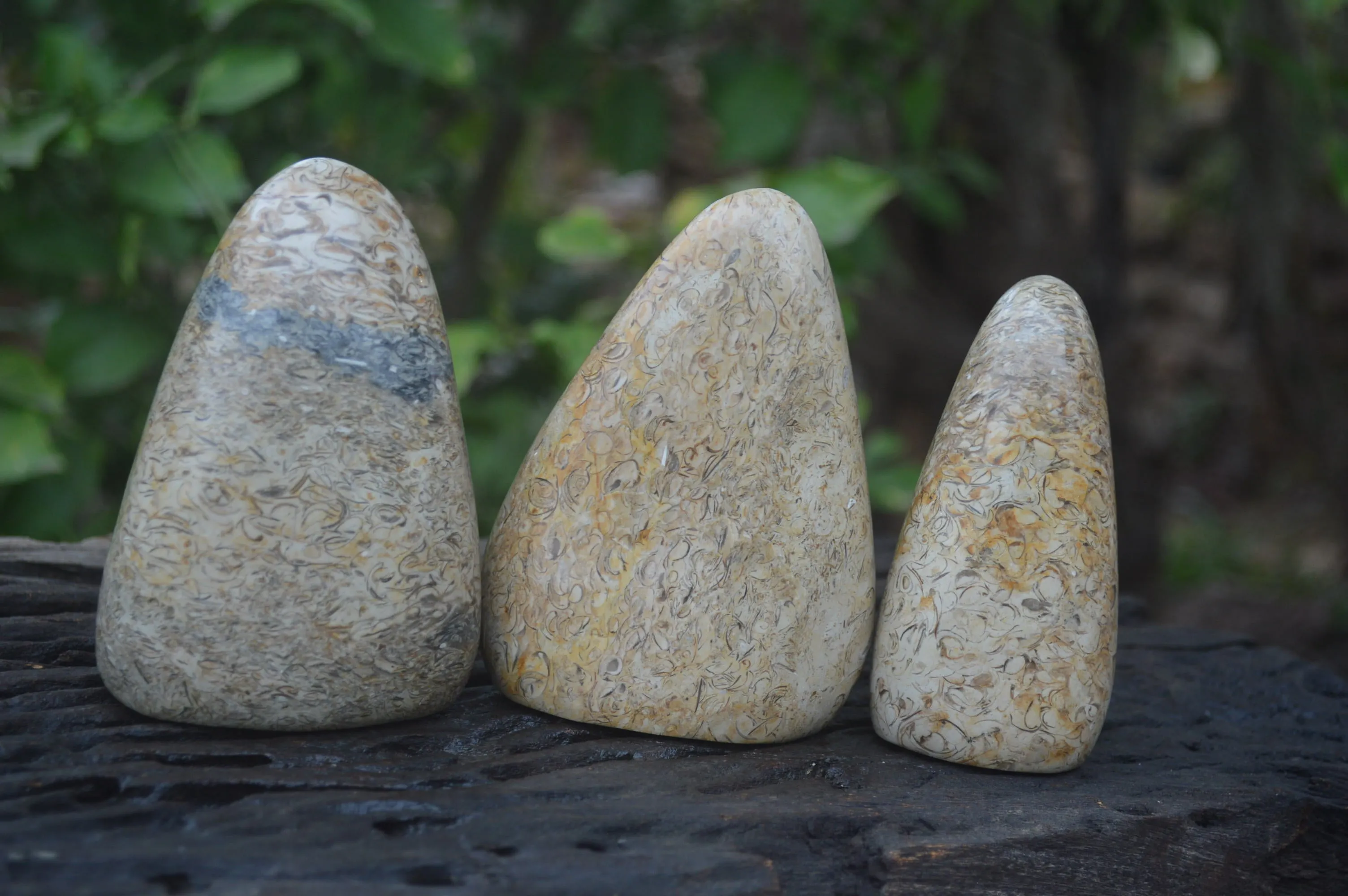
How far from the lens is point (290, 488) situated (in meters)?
1.21

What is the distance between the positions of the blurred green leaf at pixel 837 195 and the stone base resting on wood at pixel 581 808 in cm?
83

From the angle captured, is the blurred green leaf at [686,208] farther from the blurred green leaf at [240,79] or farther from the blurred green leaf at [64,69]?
A: the blurred green leaf at [64,69]

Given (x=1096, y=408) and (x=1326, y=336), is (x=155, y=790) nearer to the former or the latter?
(x=1096, y=408)

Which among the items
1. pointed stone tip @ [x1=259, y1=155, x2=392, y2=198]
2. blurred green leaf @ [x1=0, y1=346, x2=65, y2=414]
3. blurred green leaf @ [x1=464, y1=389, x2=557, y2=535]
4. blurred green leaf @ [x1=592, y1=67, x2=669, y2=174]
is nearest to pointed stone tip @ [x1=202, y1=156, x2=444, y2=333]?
pointed stone tip @ [x1=259, y1=155, x2=392, y2=198]

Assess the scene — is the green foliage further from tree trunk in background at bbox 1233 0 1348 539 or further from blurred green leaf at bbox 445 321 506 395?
tree trunk in background at bbox 1233 0 1348 539

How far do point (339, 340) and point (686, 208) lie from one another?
105cm

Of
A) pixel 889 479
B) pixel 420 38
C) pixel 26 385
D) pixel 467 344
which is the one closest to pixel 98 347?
pixel 26 385

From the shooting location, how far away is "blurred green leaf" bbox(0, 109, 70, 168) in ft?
5.31

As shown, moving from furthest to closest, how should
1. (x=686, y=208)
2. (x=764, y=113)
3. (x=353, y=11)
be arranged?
(x=764, y=113), (x=686, y=208), (x=353, y=11)

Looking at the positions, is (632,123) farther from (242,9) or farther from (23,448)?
(23,448)

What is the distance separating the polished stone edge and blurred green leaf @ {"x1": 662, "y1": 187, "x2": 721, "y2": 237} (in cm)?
92

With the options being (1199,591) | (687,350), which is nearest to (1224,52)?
(687,350)

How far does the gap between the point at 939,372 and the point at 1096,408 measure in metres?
1.89

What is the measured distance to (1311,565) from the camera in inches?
190
